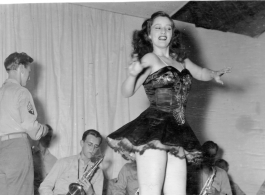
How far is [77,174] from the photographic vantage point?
232 centimetres

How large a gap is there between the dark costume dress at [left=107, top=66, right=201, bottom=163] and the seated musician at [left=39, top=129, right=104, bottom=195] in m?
1.05

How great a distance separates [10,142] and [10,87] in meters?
0.30

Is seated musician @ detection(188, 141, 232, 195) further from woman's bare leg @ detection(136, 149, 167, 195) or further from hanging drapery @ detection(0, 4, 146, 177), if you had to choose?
hanging drapery @ detection(0, 4, 146, 177)

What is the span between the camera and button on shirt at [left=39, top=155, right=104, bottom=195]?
222cm

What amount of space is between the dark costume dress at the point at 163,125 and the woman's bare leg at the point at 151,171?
24mm

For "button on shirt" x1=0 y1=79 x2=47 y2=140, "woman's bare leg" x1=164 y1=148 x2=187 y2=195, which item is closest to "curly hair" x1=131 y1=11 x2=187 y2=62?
"woman's bare leg" x1=164 y1=148 x2=187 y2=195

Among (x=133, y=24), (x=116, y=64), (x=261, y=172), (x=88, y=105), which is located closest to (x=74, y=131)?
(x=88, y=105)

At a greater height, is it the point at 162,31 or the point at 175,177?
the point at 162,31

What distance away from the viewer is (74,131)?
10.4 ft

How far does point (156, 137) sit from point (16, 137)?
0.99m

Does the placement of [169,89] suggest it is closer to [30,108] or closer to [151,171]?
[151,171]

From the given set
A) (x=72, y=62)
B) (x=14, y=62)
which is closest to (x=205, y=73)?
(x=14, y=62)

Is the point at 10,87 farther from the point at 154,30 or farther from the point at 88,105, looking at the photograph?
the point at 88,105

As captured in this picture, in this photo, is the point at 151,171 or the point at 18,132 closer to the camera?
the point at 151,171
